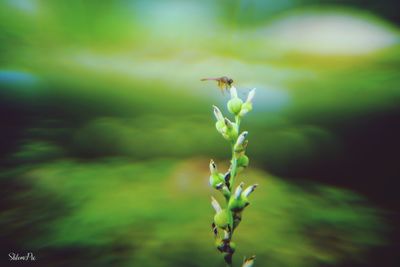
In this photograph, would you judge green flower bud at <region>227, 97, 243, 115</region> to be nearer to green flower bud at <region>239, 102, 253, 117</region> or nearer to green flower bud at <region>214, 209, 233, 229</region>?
green flower bud at <region>239, 102, 253, 117</region>

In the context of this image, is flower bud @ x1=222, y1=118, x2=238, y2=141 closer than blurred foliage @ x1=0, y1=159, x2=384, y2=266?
Yes

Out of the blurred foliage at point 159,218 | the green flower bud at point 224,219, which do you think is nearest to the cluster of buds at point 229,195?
the green flower bud at point 224,219

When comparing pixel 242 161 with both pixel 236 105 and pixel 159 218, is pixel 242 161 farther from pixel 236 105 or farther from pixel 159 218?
pixel 159 218

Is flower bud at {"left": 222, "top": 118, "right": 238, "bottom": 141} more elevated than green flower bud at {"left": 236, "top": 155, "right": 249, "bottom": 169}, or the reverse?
flower bud at {"left": 222, "top": 118, "right": 238, "bottom": 141}

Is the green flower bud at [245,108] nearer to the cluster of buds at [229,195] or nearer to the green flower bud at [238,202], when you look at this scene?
the cluster of buds at [229,195]

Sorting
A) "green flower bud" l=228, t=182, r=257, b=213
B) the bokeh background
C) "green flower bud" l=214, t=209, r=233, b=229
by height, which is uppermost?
the bokeh background

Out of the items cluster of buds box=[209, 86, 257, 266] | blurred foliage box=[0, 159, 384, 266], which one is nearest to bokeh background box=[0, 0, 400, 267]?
blurred foliage box=[0, 159, 384, 266]
